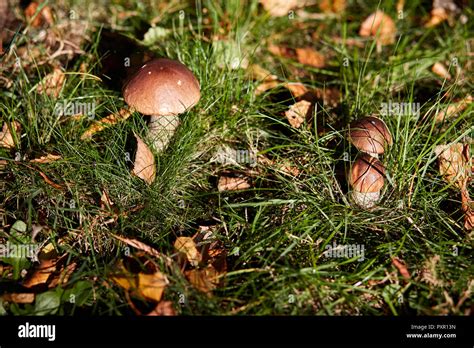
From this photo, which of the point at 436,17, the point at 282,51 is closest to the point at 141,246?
the point at 282,51

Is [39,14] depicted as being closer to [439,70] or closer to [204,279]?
[204,279]

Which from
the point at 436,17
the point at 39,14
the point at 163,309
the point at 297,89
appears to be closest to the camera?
the point at 163,309

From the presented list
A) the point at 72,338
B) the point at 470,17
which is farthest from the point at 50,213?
the point at 470,17

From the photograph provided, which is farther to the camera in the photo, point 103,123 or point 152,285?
point 103,123

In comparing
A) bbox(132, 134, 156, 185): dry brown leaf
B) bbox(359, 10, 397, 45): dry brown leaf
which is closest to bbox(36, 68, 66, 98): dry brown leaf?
bbox(132, 134, 156, 185): dry brown leaf

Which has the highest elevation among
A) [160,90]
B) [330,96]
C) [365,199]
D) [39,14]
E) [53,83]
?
[39,14]

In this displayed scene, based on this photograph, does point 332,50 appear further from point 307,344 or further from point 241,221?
point 307,344

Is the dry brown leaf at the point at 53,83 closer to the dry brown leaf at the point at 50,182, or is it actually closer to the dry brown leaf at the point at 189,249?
the dry brown leaf at the point at 50,182
